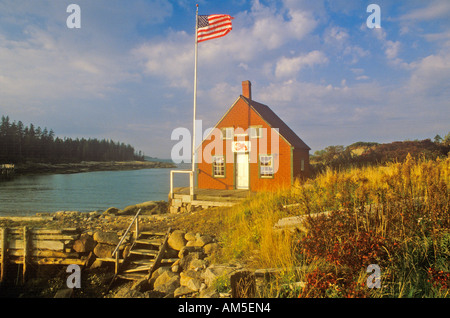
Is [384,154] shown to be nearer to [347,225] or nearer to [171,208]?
[171,208]

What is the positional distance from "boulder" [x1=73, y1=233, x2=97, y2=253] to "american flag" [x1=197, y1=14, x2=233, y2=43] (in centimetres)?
1220

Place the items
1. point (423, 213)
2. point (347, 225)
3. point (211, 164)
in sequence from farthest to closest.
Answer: point (211, 164) < point (423, 213) < point (347, 225)

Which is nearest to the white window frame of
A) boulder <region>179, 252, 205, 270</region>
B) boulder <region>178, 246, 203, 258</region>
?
boulder <region>178, 246, 203, 258</region>

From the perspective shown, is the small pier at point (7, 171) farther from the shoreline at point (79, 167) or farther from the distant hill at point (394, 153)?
the distant hill at point (394, 153)

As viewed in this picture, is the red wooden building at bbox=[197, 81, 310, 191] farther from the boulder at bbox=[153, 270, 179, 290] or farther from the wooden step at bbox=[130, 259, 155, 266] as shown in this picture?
the boulder at bbox=[153, 270, 179, 290]

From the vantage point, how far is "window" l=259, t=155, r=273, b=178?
59.0 ft

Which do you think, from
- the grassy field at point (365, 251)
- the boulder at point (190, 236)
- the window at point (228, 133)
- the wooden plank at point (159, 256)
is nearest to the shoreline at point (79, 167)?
the window at point (228, 133)

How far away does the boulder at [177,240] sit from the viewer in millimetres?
9539

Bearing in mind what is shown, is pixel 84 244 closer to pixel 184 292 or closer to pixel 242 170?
pixel 184 292

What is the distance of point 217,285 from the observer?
5.13 meters
